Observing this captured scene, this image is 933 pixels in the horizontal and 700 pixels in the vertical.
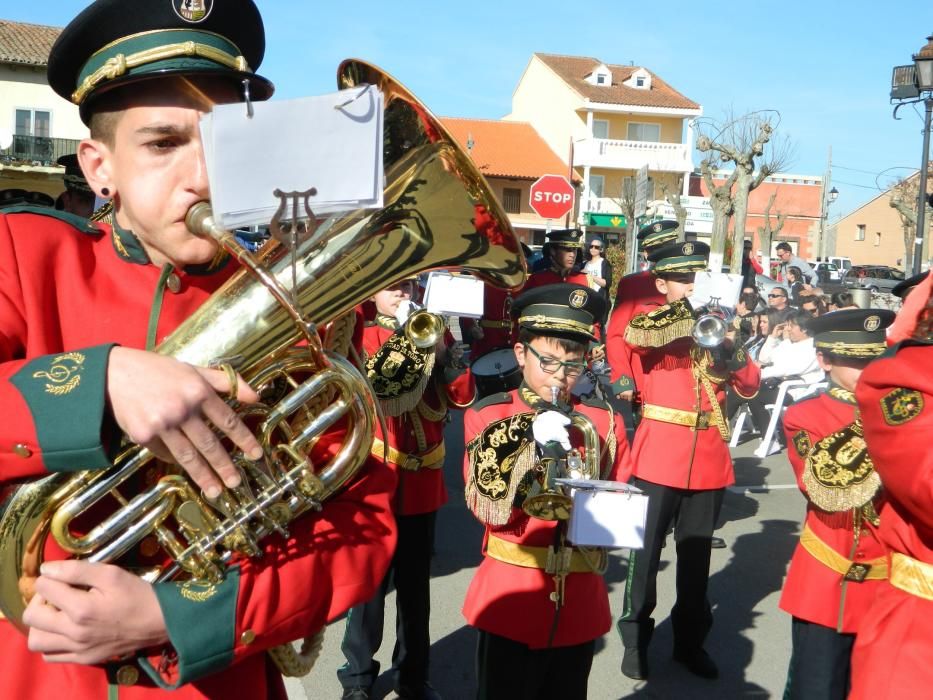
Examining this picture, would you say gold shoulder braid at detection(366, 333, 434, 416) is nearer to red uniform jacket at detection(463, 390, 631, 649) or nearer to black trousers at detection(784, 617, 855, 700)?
red uniform jacket at detection(463, 390, 631, 649)

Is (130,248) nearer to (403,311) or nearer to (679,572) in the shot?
(403,311)

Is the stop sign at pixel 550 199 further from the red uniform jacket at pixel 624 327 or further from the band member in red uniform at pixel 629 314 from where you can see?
the red uniform jacket at pixel 624 327

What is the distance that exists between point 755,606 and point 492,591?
304 centimetres

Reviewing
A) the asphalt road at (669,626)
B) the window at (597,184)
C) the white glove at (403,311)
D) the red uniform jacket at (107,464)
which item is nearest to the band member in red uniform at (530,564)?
the white glove at (403,311)

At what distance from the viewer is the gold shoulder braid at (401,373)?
4.22 metres

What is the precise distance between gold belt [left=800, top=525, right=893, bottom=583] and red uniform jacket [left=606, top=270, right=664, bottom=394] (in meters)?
1.92

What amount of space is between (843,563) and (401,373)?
6.83ft

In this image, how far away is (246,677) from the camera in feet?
5.27

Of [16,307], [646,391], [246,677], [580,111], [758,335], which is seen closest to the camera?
[16,307]

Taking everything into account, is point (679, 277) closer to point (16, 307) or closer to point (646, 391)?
point (646, 391)

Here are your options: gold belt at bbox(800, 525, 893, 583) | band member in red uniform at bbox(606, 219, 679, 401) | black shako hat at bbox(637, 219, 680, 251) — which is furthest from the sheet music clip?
black shako hat at bbox(637, 219, 680, 251)

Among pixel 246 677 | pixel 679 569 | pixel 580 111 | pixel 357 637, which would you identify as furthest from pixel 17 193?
pixel 580 111

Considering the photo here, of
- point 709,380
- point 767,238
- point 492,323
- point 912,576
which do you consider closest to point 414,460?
point 709,380

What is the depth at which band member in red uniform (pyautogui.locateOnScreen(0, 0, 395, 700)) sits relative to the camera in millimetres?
1258
